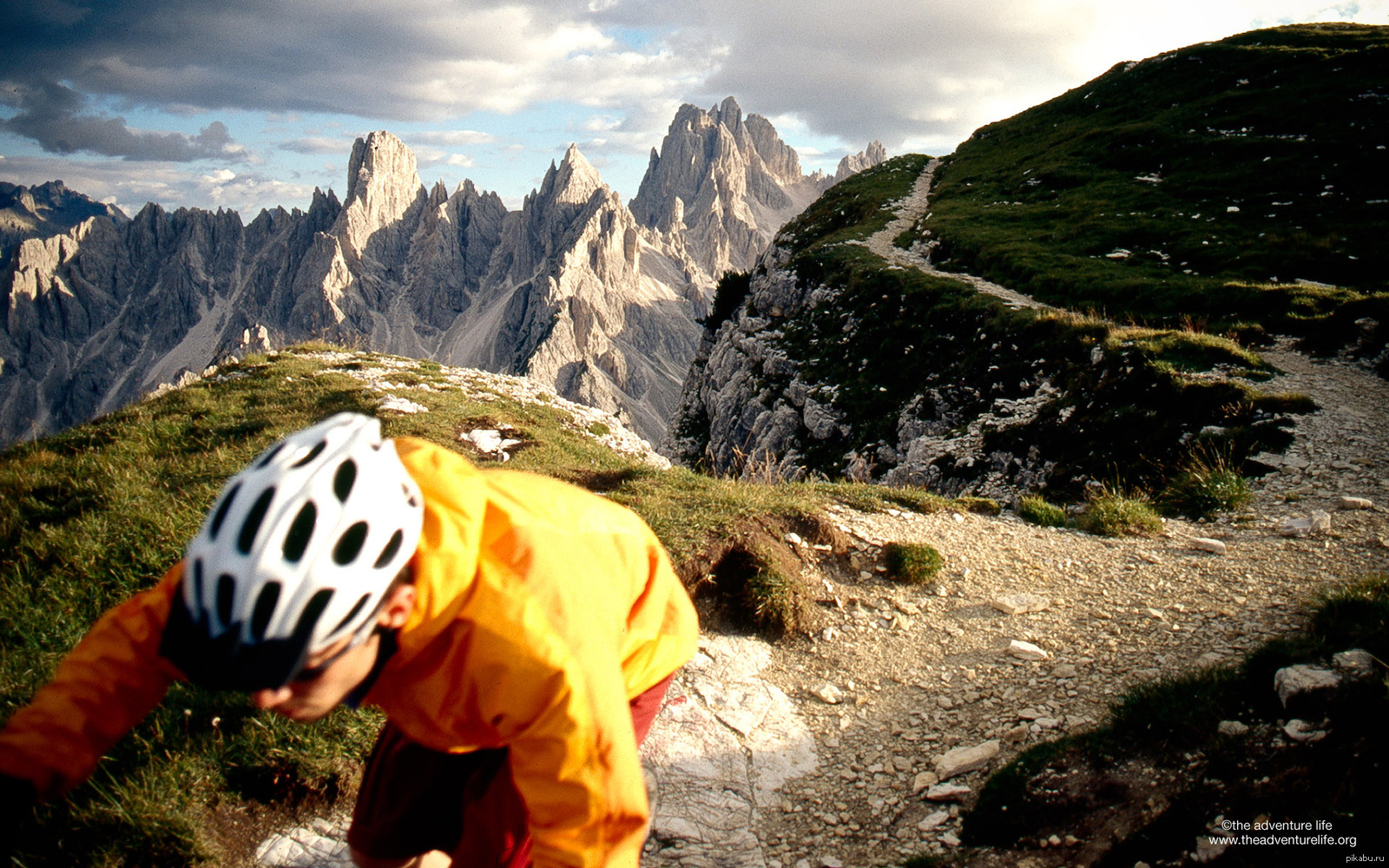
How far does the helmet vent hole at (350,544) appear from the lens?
2039mm

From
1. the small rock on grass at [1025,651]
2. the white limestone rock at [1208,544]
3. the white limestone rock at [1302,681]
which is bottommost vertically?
the small rock on grass at [1025,651]

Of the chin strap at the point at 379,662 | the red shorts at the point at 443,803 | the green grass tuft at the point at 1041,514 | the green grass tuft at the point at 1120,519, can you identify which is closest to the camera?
the chin strap at the point at 379,662

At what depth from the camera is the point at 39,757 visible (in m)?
2.07

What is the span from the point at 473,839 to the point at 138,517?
253 inches

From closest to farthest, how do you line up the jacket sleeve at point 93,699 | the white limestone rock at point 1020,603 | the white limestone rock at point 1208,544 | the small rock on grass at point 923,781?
the jacket sleeve at point 93,699 < the small rock on grass at point 923,781 < the white limestone rock at point 1020,603 < the white limestone rock at point 1208,544

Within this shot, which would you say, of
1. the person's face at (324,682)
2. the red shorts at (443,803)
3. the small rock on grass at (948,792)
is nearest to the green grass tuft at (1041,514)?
the small rock on grass at (948,792)

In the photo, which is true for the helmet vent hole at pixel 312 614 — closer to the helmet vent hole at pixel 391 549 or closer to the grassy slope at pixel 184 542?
the helmet vent hole at pixel 391 549

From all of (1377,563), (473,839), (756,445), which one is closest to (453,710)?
(473,839)

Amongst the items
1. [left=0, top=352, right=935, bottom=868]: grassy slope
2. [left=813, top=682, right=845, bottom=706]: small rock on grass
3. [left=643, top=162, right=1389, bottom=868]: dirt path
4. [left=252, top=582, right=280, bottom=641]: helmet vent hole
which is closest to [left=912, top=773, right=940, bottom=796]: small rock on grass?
[left=643, top=162, right=1389, bottom=868]: dirt path

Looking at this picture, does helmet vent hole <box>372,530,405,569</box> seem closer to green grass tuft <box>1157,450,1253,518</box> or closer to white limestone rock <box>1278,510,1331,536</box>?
white limestone rock <box>1278,510,1331,536</box>

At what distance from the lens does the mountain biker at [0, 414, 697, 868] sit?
1.99 metres

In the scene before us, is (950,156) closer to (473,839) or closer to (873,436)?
(873,436)

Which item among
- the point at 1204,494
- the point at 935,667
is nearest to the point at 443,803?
the point at 935,667

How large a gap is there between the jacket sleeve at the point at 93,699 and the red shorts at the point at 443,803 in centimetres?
114
